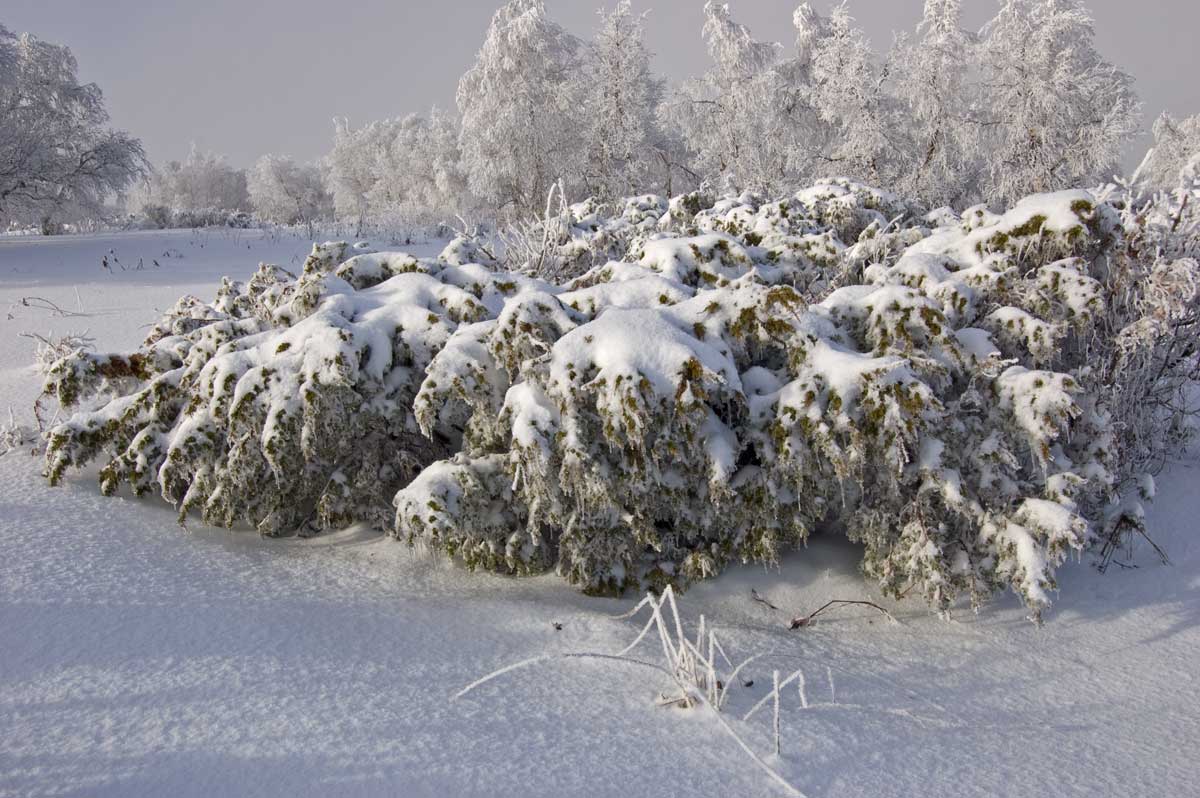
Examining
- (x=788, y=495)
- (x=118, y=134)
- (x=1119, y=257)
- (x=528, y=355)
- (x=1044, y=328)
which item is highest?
(x=118, y=134)

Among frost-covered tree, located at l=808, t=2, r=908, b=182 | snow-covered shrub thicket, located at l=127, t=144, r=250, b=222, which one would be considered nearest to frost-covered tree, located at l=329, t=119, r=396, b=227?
snow-covered shrub thicket, located at l=127, t=144, r=250, b=222

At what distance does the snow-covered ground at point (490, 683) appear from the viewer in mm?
1765

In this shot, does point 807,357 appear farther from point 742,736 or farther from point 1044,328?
point 742,736

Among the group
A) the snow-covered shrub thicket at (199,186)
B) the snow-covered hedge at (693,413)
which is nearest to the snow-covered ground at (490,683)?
the snow-covered hedge at (693,413)

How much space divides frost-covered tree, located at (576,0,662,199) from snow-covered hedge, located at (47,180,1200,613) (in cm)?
2050

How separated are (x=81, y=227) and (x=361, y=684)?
2657 cm

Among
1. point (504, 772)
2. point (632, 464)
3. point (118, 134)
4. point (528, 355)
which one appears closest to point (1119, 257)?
point (632, 464)

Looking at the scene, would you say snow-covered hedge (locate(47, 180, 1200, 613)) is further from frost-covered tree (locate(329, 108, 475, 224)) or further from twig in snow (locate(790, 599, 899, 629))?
frost-covered tree (locate(329, 108, 475, 224))

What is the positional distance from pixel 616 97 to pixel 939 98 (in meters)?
9.74

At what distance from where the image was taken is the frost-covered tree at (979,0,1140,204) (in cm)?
2058

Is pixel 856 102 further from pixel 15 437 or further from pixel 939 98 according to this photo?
pixel 15 437

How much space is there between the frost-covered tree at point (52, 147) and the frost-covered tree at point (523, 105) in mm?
10386

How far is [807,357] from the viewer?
2.95 metres

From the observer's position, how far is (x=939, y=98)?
21.9m
